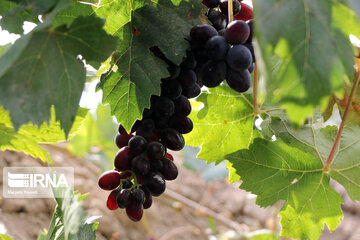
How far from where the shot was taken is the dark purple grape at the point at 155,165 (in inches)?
34.1

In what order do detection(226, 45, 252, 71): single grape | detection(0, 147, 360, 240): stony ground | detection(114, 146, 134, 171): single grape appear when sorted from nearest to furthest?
detection(226, 45, 252, 71): single grape → detection(114, 146, 134, 171): single grape → detection(0, 147, 360, 240): stony ground

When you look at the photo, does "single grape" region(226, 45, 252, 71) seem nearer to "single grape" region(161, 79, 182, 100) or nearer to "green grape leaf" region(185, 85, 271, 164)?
"single grape" region(161, 79, 182, 100)

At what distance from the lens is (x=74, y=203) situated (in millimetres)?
850

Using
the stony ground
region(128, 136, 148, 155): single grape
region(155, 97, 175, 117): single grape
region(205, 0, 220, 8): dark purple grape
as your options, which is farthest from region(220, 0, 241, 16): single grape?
the stony ground

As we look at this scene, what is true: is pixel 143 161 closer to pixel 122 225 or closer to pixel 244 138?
pixel 244 138

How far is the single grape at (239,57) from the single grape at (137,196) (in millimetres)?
317

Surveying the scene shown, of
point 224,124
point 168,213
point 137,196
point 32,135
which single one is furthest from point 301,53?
point 168,213

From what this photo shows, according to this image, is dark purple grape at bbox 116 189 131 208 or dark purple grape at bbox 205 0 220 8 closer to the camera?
dark purple grape at bbox 116 189 131 208

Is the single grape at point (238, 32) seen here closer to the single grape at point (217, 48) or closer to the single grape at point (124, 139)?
the single grape at point (217, 48)

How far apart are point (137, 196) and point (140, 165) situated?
0.06 metres

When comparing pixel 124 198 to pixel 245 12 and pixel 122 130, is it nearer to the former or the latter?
pixel 122 130

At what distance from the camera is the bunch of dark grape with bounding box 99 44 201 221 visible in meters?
0.84

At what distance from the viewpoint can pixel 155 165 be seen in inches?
34.1

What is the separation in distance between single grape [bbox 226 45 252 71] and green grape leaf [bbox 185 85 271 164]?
0.31 meters
